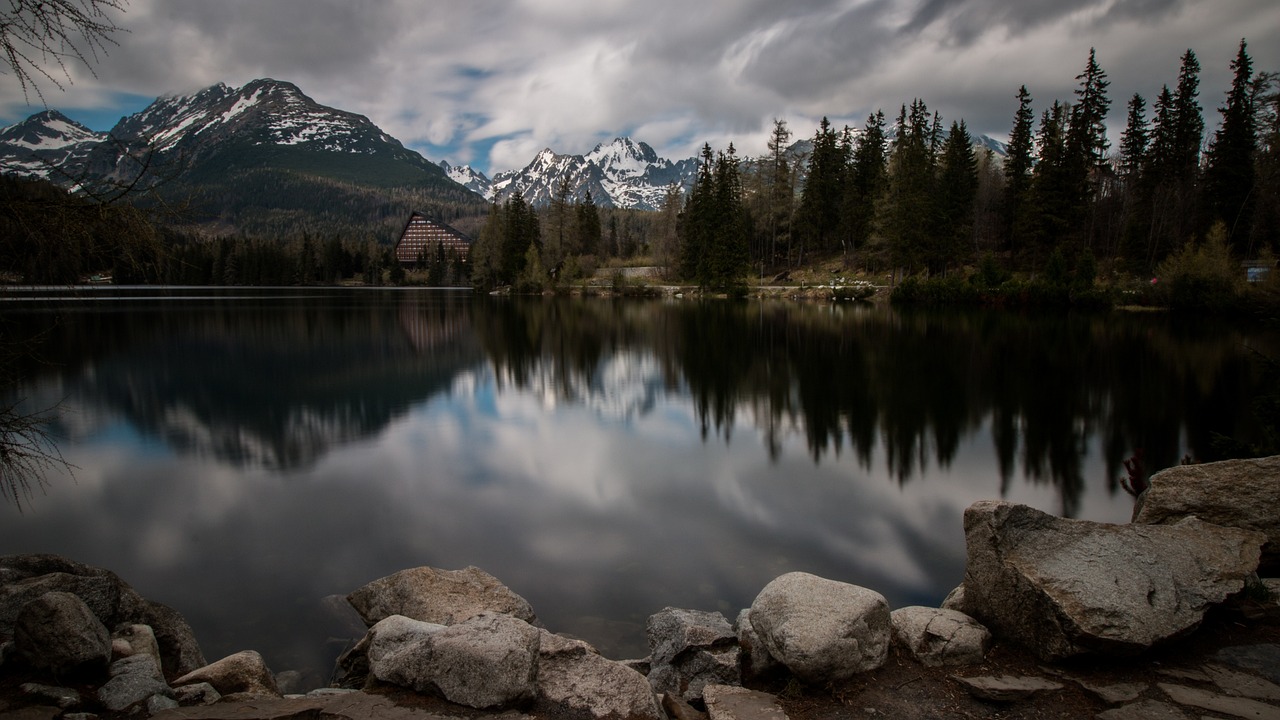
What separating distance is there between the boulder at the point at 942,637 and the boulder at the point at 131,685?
5941 mm

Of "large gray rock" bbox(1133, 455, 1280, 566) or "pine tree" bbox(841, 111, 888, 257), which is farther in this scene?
"pine tree" bbox(841, 111, 888, 257)

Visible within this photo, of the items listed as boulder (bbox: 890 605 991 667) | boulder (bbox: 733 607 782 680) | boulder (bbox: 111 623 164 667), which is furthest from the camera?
boulder (bbox: 111 623 164 667)

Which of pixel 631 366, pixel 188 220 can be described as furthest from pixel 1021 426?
pixel 188 220

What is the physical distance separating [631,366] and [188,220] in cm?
2314

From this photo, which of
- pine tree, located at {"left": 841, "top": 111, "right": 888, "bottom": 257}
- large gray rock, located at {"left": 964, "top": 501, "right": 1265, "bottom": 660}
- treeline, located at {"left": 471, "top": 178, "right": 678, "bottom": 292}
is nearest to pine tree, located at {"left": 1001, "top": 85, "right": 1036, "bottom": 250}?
pine tree, located at {"left": 841, "top": 111, "right": 888, "bottom": 257}

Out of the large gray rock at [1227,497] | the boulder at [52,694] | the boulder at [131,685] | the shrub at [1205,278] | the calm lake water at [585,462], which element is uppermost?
the shrub at [1205,278]

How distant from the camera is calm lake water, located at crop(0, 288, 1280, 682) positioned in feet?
28.5

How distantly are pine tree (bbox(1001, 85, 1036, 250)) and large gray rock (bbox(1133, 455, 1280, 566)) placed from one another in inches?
2502

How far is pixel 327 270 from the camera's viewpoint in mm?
154875

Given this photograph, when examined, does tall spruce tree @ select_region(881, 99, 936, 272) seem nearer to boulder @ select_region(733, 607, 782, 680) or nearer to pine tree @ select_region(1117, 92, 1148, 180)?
pine tree @ select_region(1117, 92, 1148, 180)

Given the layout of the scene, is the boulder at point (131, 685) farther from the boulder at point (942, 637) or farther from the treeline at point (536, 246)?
the treeline at point (536, 246)

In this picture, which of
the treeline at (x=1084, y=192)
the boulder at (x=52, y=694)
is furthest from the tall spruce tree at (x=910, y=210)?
the boulder at (x=52, y=694)

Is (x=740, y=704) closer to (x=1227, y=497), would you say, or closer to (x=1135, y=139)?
(x=1227, y=497)

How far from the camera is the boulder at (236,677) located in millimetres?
5387
